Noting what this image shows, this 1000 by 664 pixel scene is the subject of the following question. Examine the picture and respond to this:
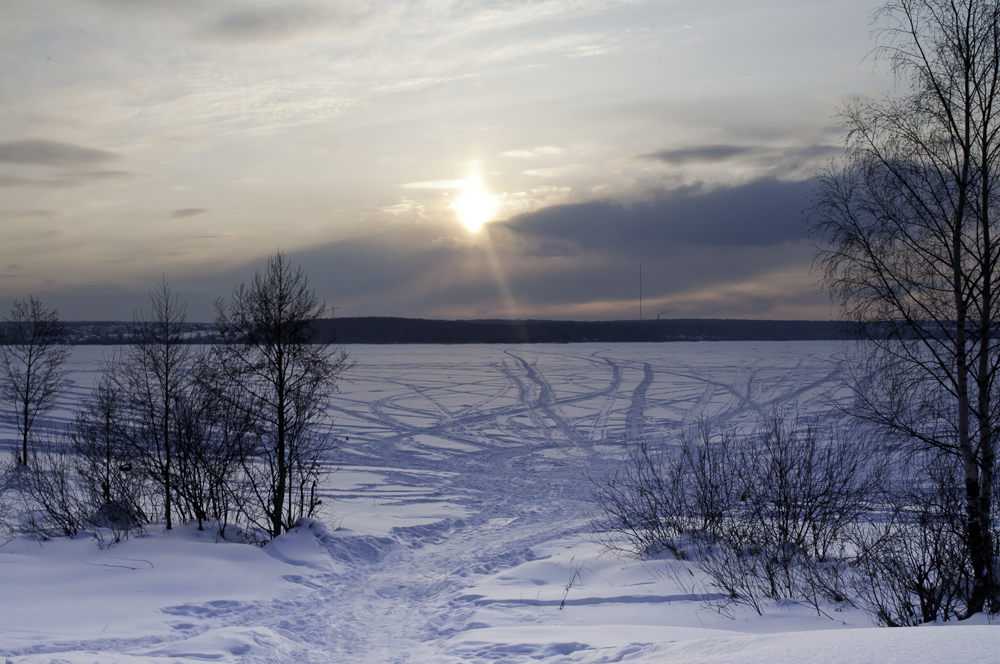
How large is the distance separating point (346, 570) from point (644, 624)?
5926 millimetres

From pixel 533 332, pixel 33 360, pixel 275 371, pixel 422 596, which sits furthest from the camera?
pixel 533 332

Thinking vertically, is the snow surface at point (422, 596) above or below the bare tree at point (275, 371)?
below

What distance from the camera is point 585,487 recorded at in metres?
18.6

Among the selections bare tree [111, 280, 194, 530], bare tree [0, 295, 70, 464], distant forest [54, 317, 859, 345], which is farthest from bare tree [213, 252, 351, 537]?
distant forest [54, 317, 859, 345]

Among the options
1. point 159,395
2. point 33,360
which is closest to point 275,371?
point 159,395

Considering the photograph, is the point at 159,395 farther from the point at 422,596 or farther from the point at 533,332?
the point at 533,332

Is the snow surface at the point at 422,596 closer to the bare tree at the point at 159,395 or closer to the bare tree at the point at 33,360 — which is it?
the bare tree at the point at 159,395

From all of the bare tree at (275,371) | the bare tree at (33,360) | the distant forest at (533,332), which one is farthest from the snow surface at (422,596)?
the distant forest at (533,332)

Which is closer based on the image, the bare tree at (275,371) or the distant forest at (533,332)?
the bare tree at (275,371)

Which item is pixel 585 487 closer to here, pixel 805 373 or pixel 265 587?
pixel 265 587

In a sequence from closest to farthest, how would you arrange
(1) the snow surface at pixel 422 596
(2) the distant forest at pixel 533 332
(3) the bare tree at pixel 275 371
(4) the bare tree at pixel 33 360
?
1. (1) the snow surface at pixel 422 596
2. (3) the bare tree at pixel 275 371
3. (4) the bare tree at pixel 33 360
4. (2) the distant forest at pixel 533 332

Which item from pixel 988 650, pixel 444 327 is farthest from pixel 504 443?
pixel 444 327

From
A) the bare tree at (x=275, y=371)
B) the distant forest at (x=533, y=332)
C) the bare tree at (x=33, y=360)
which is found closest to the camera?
the bare tree at (x=275, y=371)

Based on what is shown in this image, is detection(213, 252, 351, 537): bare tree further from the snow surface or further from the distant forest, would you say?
the distant forest
